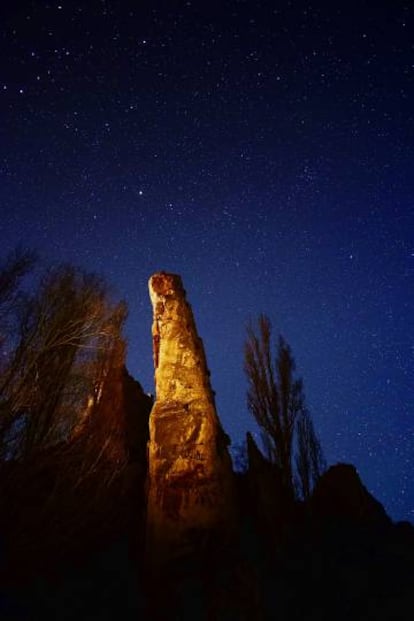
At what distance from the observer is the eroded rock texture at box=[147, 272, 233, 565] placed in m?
7.08

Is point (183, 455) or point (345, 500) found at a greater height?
point (183, 455)

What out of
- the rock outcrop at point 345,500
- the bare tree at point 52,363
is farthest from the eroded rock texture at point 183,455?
the rock outcrop at point 345,500

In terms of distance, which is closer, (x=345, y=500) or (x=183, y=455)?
(x=183, y=455)

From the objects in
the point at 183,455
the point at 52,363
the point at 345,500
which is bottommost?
the point at 345,500

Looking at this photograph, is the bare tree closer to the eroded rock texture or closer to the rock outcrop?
the eroded rock texture

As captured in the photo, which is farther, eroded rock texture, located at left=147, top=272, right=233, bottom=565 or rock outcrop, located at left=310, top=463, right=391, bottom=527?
rock outcrop, located at left=310, top=463, right=391, bottom=527

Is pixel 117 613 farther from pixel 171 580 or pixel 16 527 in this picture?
pixel 16 527

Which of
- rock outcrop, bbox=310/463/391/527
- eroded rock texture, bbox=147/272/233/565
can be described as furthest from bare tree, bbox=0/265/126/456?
rock outcrop, bbox=310/463/391/527

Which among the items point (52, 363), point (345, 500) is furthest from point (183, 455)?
point (345, 500)

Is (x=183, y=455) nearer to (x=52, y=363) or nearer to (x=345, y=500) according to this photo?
(x=52, y=363)

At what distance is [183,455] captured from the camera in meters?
7.70

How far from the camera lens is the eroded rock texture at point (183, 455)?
7.08 meters

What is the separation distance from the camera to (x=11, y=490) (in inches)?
253

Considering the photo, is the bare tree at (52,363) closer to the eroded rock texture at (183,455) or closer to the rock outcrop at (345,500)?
the eroded rock texture at (183,455)
